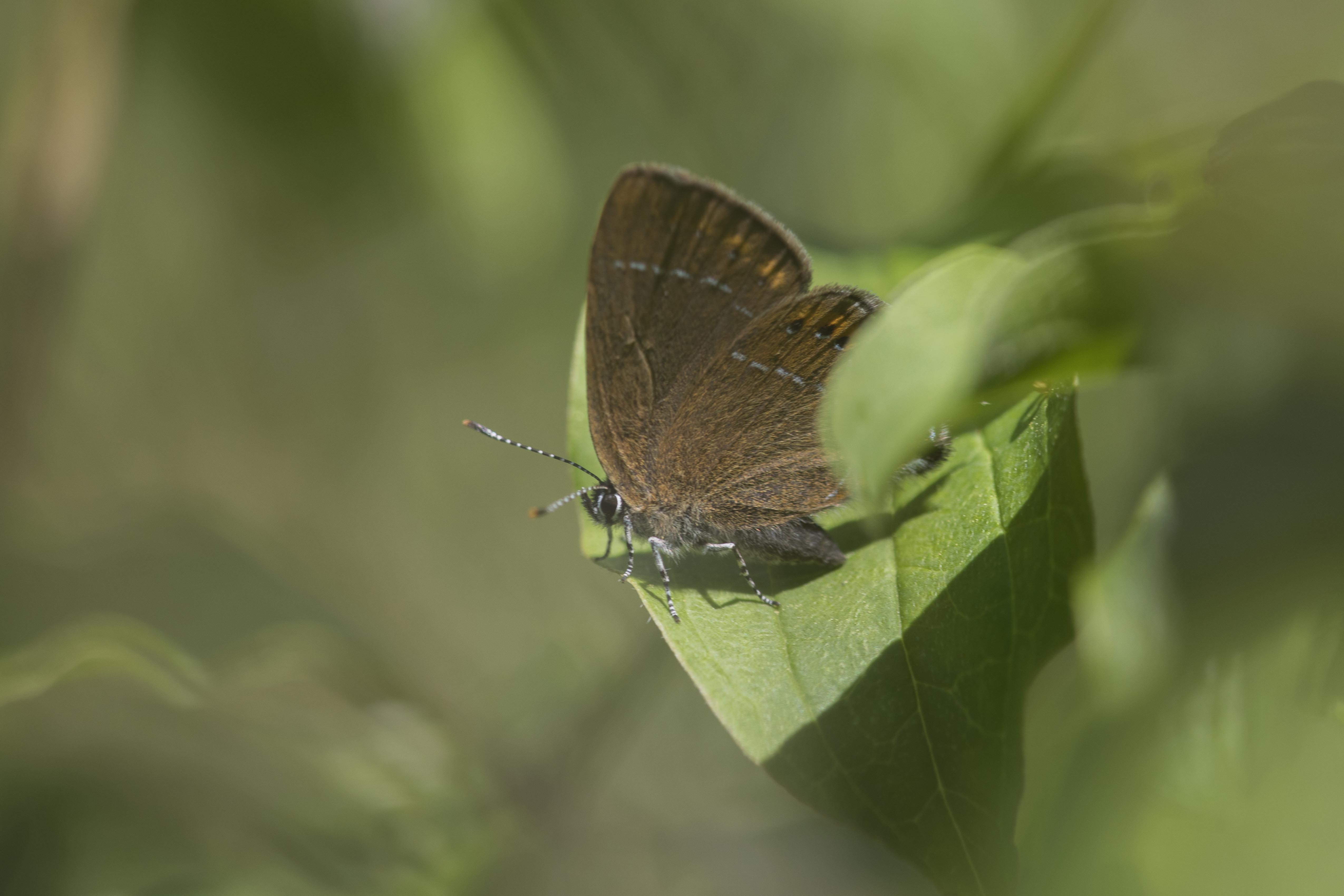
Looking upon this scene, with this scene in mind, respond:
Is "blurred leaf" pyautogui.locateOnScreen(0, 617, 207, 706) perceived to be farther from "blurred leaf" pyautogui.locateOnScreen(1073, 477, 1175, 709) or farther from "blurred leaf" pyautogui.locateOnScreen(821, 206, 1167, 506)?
"blurred leaf" pyautogui.locateOnScreen(1073, 477, 1175, 709)

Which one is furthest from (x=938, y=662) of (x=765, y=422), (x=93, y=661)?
(x=93, y=661)

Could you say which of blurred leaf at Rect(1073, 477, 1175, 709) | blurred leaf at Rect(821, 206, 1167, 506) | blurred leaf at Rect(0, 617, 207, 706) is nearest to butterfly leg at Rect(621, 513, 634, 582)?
blurred leaf at Rect(0, 617, 207, 706)

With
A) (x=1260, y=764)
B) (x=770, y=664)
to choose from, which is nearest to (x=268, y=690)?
(x=770, y=664)

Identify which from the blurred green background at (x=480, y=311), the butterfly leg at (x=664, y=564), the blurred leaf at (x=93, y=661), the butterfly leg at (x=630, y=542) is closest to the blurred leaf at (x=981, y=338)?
the blurred green background at (x=480, y=311)

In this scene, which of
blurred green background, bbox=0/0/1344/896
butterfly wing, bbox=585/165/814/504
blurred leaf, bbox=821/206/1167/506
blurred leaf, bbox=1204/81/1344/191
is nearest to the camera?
blurred leaf, bbox=821/206/1167/506

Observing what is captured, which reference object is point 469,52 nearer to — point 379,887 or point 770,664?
point 770,664

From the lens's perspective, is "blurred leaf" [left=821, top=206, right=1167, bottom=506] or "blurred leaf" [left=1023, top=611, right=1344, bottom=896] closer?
"blurred leaf" [left=1023, top=611, right=1344, bottom=896]
